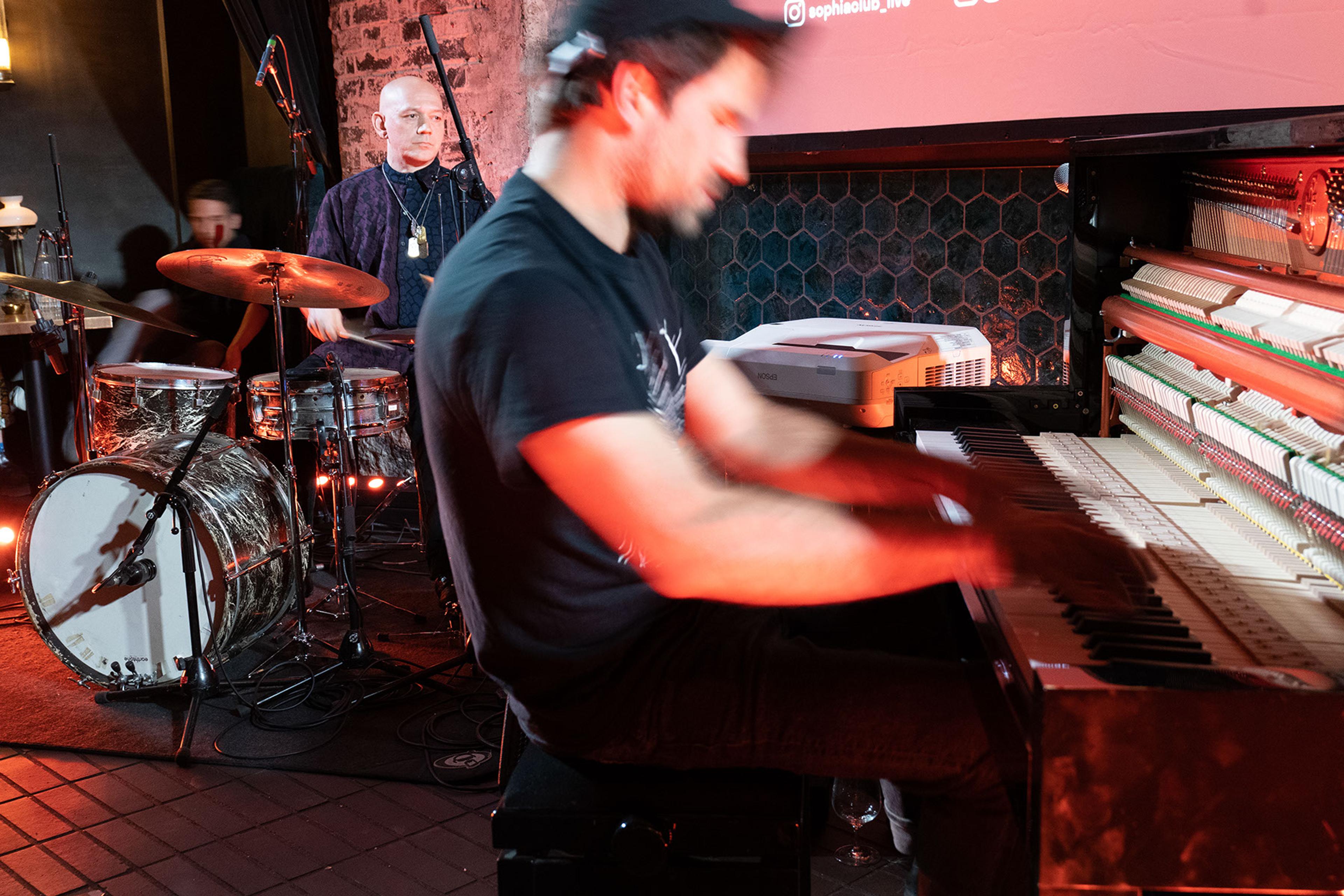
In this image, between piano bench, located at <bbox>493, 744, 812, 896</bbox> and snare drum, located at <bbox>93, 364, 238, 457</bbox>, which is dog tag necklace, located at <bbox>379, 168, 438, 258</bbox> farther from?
piano bench, located at <bbox>493, 744, 812, 896</bbox>

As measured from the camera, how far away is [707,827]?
1.36 m

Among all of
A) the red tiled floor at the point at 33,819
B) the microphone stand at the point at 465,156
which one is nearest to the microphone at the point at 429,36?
the microphone stand at the point at 465,156

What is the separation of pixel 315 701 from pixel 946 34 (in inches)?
120

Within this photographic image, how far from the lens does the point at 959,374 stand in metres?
2.90

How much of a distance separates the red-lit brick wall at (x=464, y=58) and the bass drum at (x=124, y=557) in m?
2.07

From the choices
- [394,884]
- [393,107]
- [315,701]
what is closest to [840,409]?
[394,884]

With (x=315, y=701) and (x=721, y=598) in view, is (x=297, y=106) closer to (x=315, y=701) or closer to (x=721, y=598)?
(x=315, y=701)

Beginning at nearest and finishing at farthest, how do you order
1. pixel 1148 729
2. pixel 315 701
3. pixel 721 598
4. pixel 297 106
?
1. pixel 1148 729
2. pixel 721 598
3. pixel 315 701
4. pixel 297 106

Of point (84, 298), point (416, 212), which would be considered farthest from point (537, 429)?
point (416, 212)

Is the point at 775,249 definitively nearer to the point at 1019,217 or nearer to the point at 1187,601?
the point at 1019,217

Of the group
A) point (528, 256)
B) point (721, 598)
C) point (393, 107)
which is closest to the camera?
point (528, 256)

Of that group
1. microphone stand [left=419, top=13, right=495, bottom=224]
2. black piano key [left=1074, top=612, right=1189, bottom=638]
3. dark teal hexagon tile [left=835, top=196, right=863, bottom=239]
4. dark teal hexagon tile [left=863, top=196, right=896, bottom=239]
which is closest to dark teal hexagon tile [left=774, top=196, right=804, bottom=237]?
dark teal hexagon tile [left=835, top=196, right=863, bottom=239]

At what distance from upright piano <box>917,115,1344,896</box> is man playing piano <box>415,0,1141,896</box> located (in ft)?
0.57

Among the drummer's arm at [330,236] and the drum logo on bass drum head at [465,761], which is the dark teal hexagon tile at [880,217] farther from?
the drum logo on bass drum head at [465,761]
